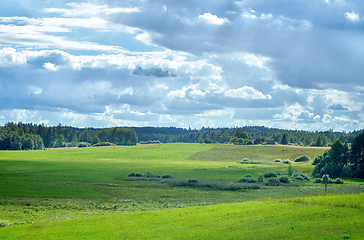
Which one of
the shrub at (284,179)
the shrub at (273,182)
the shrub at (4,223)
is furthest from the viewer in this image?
the shrub at (284,179)

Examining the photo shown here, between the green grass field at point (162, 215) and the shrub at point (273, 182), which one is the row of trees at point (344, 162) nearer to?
the shrub at point (273, 182)

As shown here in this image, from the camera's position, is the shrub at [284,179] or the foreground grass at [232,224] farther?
the shrub at [284,179]

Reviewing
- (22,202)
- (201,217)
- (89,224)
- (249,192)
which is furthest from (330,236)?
(249,192)

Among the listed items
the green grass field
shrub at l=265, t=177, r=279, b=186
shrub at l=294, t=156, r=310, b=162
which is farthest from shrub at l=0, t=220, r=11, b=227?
shrub at l=294, t=156, r=310, b=162

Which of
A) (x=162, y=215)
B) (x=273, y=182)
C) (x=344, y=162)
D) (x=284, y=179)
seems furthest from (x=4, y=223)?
(x=344, y=162)

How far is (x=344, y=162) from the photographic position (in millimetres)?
119062

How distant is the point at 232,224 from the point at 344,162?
93884 millimetres

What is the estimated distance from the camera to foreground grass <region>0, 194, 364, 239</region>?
3128cm

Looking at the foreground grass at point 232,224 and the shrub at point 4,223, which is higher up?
the foreground grass at point 232,224

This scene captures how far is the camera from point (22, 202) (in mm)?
60000

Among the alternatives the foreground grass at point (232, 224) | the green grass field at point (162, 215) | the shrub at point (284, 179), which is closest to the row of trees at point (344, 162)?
the shrub at point (284, 179)

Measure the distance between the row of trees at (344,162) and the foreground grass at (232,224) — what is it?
74.7m

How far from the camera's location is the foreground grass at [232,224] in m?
31.3

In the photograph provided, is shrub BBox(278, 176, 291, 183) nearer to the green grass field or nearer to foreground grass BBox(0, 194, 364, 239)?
the green grass field
